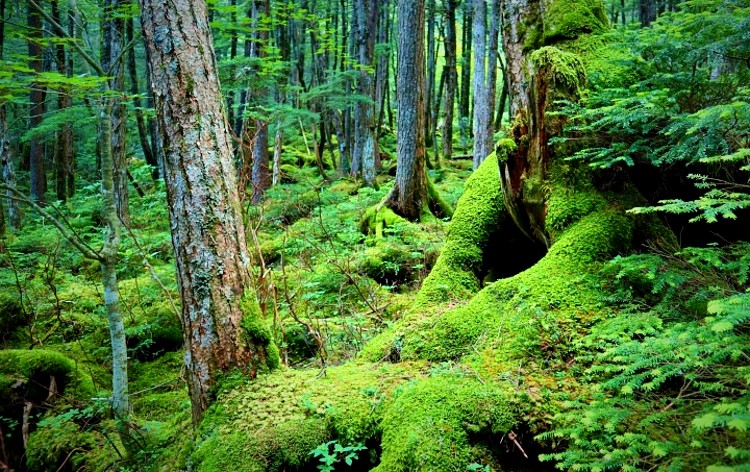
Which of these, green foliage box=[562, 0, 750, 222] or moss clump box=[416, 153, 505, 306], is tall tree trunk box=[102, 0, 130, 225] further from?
green foliage box=[562, 0, 750, 222]

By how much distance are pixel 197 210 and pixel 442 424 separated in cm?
222

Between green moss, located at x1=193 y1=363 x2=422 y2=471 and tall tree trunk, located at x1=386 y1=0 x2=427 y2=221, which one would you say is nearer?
green moss, located at x1=193 y1=363 x2=422 y2=471

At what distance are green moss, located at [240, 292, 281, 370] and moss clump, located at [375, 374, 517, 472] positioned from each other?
43.3 inches

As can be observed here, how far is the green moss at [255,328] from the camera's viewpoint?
339 centimetres

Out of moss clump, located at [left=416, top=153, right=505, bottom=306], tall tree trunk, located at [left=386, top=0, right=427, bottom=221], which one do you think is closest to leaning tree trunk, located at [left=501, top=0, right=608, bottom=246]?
moss clump, located at [left=416, top=153, right=505, bottom=306]

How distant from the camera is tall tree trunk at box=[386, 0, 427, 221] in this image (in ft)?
29.8

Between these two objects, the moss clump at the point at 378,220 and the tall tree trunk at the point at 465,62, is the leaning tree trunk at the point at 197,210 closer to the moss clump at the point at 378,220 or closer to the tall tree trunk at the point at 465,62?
the moss clump at the point at 378,220

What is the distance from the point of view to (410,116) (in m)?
9.14

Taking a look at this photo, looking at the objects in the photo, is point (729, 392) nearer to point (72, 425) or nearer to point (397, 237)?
point (72, 425)

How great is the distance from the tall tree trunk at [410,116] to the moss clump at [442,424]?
6.42m

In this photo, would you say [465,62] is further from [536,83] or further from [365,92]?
[536,83]

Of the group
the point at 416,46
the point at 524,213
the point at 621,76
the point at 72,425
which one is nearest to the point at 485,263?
the point at 524,213

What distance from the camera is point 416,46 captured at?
9.06 meters

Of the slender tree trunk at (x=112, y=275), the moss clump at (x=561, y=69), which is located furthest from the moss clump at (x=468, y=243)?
the slender tree trunk at (x=112, y=275)
